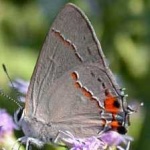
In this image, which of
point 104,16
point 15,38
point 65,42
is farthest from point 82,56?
point 15,38

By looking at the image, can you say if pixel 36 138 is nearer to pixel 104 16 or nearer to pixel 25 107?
pixel 25 107

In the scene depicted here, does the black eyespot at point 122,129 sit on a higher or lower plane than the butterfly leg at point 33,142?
higher

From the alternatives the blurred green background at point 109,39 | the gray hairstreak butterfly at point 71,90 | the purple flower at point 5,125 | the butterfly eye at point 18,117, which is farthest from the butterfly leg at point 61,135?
the blurred green background at point 109,39

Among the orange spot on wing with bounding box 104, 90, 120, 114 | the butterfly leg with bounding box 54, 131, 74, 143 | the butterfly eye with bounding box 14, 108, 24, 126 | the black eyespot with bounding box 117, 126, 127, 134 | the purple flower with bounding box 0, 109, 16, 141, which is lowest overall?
the purple flower with bounding box 0, 109, 16, 141

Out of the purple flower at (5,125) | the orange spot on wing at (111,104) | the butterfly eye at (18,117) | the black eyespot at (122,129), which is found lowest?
the purple flower at (5,125)

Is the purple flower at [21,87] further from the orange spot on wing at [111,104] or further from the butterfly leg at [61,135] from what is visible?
the orange spot on wing at [111,104]

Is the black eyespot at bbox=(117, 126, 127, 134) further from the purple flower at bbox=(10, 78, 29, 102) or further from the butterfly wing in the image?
the purple flower at bbox=(10, 78, 29, 102)

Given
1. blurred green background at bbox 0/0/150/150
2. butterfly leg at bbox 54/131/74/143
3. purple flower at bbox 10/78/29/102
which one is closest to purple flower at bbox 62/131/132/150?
butterfly leg at bbox 54/131/74/143
